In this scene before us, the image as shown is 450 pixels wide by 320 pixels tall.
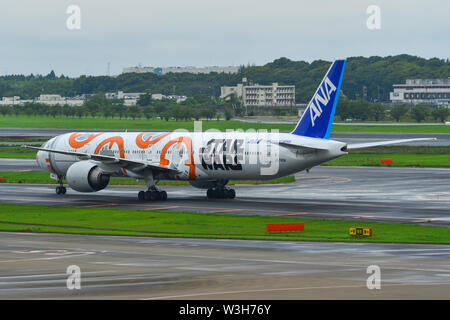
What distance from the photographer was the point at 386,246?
131 ft

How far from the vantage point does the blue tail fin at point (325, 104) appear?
58.9 m

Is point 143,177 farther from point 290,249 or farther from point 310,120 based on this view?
point 290,249

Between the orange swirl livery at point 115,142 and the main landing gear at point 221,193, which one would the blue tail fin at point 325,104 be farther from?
the orange swirl livery at point 115,142

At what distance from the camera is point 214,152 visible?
204 ft

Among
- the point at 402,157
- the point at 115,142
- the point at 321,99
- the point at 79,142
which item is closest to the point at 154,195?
the point at 115,142

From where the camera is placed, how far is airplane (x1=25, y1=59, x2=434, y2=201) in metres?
59.1

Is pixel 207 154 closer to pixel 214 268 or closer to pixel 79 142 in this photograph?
pixel 79 142

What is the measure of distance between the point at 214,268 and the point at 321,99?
28.9 metres

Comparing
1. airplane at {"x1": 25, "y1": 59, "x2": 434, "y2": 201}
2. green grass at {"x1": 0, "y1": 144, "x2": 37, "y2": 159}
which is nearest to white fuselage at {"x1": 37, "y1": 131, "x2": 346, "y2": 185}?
airplane at {"x1": 25, "y1": 59, "x2": 434, "y2": 201}

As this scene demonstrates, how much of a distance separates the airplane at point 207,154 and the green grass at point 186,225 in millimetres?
7195

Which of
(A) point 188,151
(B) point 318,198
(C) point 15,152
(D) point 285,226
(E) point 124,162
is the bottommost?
(C) point 15,152

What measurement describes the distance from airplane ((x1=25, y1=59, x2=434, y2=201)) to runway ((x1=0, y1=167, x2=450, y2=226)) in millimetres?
1917
